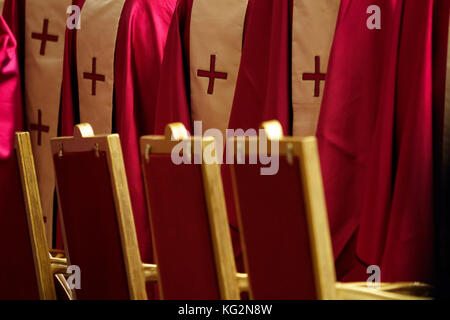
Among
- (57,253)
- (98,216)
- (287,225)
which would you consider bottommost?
(57,253)

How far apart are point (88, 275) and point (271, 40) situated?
4.42ft

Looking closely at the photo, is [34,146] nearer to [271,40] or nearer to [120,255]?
[271,40]

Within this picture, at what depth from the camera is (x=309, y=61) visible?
3.52 m

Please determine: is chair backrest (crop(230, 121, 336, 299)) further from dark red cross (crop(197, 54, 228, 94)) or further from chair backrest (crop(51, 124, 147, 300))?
dark red cross (crop(197, 54, 228, 94))

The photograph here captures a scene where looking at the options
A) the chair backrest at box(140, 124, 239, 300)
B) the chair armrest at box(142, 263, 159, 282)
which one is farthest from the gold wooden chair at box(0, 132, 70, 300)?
the chair backrest at box(140, 124, 239, 300)

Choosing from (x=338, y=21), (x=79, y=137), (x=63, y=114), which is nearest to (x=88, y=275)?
(x=79, y=137)

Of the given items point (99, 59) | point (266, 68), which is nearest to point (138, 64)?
point (99, 59)

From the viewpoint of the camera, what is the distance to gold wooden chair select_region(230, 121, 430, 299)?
1838 mm

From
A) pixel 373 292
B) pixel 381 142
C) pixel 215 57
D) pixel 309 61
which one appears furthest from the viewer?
pixel 215 57

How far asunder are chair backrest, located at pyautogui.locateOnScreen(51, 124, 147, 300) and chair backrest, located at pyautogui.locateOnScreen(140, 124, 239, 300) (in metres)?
0.19

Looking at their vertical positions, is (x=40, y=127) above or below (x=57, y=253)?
above

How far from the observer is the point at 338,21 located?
3.28 m

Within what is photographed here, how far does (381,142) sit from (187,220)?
100cm

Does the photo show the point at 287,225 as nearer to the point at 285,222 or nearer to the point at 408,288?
the point at 285,222
